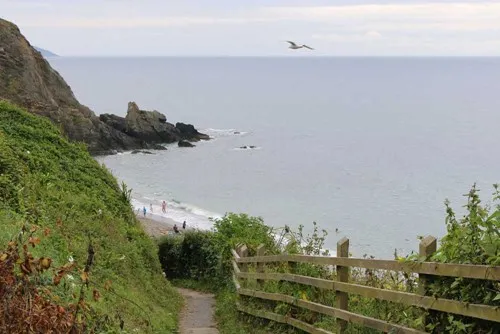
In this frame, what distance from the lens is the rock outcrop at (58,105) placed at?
5006 cm

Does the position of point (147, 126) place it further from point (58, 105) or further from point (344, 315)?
point (344, 315)

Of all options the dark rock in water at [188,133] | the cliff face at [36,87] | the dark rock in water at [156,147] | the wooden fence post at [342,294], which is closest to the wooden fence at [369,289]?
the wooden fence post at [342,294]

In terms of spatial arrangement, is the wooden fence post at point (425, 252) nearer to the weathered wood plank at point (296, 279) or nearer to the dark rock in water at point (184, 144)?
the weathered wood plank at point (296, 279)

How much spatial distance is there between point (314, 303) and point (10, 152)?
9282mm

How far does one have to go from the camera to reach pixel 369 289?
21.2ft

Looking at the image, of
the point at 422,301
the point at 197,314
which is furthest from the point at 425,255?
the point at 197,314

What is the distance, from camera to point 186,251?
69.5ft

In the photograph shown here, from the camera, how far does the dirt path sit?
38.9 ft

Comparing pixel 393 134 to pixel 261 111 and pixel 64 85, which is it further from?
pixel 64 85

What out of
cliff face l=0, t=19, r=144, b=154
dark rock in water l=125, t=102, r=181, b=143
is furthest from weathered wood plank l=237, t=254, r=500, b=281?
dark rock in water l=125, t=102, r=181, b=143

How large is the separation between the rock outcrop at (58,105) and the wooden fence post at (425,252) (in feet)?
114

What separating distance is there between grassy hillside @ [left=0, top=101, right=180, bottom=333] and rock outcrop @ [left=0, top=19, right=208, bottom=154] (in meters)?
20.3

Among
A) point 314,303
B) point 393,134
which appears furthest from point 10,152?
point 393,134

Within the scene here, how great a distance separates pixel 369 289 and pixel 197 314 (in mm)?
8203
